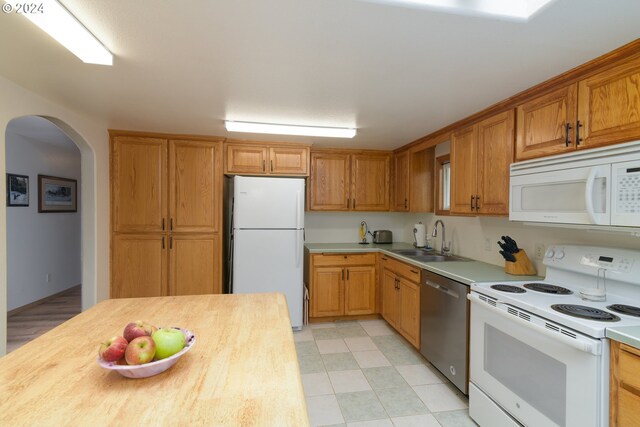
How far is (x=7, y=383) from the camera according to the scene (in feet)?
2.85

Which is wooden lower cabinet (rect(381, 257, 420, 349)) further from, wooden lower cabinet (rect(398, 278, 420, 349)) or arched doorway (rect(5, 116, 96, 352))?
arched doorway (rect(5, 116, 96, 352))

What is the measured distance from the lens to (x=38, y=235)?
4.13m

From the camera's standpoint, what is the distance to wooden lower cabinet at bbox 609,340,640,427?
1.10m

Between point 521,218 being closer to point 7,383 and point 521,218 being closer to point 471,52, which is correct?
point 471,52

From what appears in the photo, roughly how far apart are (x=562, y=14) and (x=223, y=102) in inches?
80.3

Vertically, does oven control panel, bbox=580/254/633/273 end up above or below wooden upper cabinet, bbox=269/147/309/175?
below

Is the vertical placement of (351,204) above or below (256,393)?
Answer: above

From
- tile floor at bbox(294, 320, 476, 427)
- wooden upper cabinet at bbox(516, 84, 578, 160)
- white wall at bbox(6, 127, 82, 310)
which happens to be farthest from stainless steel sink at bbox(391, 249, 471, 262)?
white wall at bbox(6, 127, 82, 310)

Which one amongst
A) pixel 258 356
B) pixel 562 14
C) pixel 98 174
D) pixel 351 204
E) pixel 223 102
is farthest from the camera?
pixel 351 204

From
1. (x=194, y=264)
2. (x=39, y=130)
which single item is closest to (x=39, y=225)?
(x=39, y=130)

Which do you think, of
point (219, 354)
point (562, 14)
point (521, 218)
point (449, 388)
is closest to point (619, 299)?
point (521, 218)

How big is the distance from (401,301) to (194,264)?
230 centimetres

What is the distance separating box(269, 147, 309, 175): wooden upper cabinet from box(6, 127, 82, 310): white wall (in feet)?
8.93

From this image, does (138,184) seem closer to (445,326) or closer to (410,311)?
(410,311)
